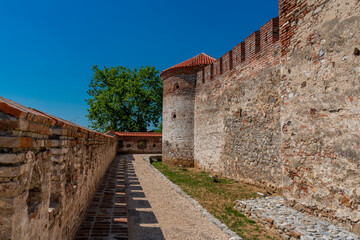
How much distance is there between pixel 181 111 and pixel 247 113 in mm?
5755

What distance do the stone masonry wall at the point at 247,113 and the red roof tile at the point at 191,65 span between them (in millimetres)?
1395

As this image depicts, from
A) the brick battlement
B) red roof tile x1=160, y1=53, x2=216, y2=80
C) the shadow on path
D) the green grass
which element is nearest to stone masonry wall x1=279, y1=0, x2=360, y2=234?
the green grass

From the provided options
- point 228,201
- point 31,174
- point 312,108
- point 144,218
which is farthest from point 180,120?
point 31,174

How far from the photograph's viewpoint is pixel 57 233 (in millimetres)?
2260

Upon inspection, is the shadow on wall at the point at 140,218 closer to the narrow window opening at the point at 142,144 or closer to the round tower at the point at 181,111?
the round tower at the point at 181,111

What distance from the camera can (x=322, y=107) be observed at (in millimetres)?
4055

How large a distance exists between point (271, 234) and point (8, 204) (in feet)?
13.6

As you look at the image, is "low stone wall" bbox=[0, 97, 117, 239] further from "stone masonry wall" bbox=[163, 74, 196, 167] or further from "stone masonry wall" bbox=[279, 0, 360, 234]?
"stone masonry wall" bbox=[163, 74, 196, 167]

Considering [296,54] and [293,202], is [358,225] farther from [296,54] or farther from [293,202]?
[296,54]

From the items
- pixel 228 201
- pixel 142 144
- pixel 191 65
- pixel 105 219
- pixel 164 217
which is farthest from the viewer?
pixel 142 144

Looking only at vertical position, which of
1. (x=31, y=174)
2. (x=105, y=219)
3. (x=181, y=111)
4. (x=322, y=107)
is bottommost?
(x=105, y=219)

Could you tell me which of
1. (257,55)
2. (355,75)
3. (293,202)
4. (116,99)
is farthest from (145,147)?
(355,75)

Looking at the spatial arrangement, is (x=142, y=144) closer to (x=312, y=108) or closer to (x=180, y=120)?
(x=180, y=120)

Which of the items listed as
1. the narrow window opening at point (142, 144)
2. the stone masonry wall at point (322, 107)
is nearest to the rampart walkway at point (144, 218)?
the stone masonry wall at point (322, 107)
